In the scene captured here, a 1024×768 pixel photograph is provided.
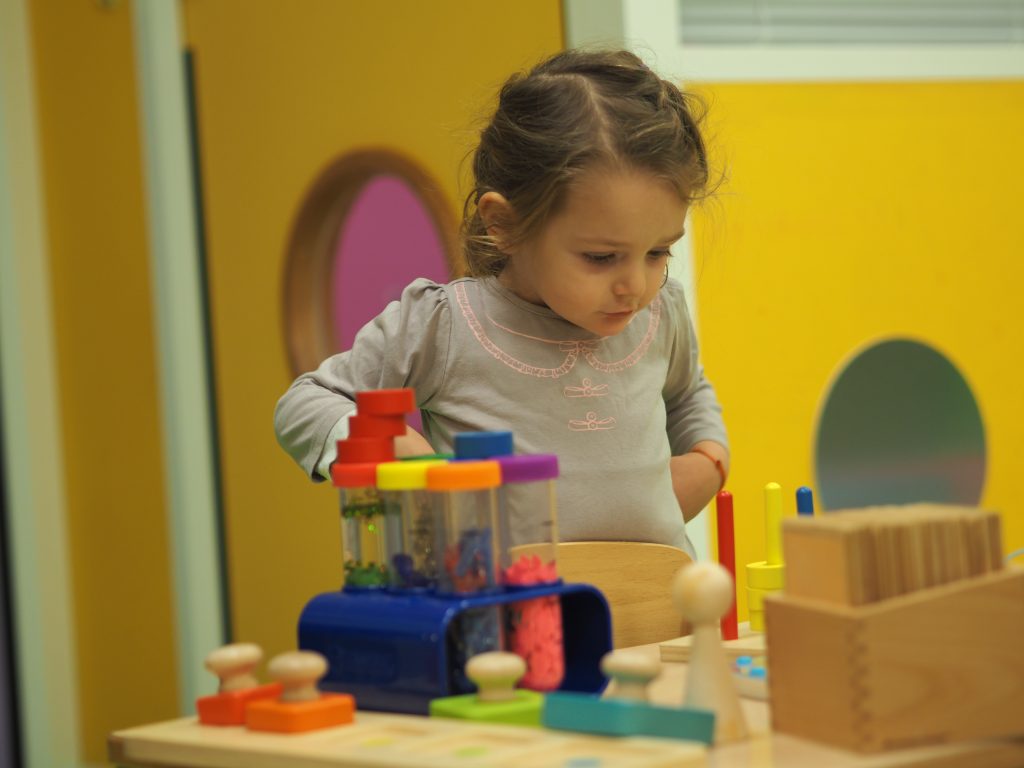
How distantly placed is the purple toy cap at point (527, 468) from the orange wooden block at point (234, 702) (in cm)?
18

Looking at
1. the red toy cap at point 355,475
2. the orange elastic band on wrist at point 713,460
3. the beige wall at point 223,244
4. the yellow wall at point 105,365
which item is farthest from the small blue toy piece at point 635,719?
the yellow wall at point 105,365

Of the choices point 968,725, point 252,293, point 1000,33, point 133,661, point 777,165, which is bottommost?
point 133,661

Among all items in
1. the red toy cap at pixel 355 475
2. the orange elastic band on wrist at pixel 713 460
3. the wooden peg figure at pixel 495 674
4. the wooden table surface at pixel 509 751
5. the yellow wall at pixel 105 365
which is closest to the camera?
the wooden table surface at pixel 509 751

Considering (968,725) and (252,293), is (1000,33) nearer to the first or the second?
(252,293)

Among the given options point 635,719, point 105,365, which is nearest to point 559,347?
point 635,719

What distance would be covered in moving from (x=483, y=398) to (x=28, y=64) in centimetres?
187

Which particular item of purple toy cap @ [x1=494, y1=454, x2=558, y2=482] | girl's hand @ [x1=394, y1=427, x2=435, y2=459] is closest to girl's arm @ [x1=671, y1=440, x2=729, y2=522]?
girl's hand @ [x1=394, y1=427, x2=435, y2=459]

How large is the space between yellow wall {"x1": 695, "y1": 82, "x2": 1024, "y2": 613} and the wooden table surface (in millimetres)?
1688

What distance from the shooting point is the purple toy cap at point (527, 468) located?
847mm

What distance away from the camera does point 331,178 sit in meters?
2.47

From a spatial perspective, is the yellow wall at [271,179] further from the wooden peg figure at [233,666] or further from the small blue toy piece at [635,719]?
the small blue toy piece at [635,719]

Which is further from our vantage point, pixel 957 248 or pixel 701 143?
pixel 957 248

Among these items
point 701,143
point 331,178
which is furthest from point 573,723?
point 331,178

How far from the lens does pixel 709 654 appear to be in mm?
750
